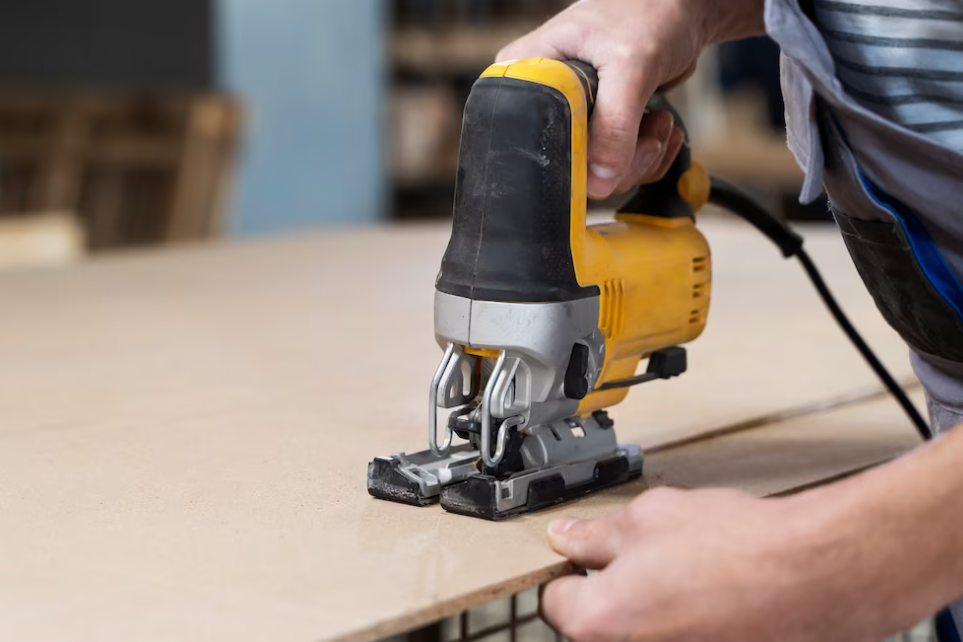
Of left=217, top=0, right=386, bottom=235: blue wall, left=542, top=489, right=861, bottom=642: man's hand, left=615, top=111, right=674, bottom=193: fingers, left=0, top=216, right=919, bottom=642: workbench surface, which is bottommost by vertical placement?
left=217, top=0, right=386, bottom=235: blue wall

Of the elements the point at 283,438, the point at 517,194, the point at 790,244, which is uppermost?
the point at 517,194

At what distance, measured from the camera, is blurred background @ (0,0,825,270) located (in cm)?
273

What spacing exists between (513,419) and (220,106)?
1.97 meters

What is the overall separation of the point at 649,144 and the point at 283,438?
1.12 feet

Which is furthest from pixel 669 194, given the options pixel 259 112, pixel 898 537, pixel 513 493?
pixel 259 112

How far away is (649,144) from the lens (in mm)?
834

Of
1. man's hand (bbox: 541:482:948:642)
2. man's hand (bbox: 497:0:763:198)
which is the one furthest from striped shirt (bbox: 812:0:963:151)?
man's hand (bbox: 541:482:948:642)

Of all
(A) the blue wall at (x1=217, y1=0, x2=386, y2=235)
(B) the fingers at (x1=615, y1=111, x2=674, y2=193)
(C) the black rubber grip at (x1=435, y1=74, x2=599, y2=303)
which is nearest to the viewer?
(C) the black rubber grip at (x1=435, y1=74, x2=599, y2=303)

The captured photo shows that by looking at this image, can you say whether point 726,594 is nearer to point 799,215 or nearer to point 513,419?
point 513,419

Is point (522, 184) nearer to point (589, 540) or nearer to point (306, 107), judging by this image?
point (589, 540)

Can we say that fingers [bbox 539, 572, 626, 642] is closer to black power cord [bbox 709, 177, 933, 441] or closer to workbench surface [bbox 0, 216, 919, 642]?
workbench surface [bbox 0, 216, 919, 642]

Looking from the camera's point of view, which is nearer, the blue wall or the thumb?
the thumb

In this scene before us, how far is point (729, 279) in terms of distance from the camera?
1.75 m

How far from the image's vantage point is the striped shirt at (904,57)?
2.21 ft
